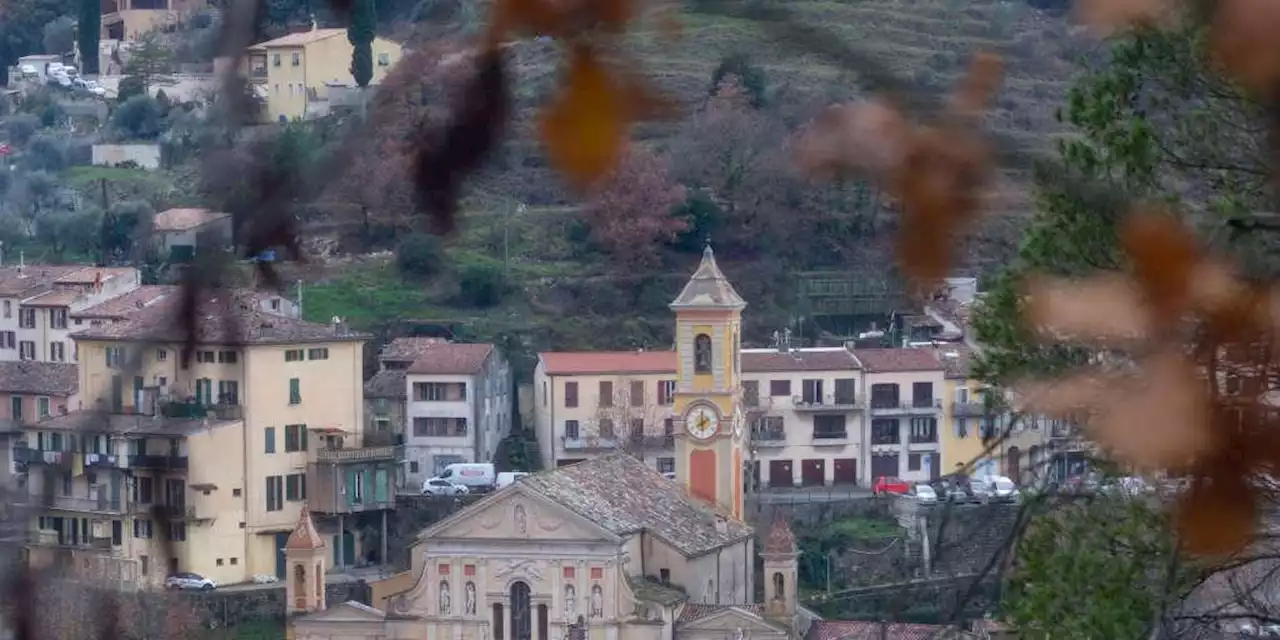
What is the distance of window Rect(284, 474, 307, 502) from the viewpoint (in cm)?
1349

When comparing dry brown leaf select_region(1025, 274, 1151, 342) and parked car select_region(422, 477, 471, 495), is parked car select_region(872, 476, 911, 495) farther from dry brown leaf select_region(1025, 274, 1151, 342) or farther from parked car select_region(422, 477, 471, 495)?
dry brown leaf select_region(1025, 274, 1151, 342)

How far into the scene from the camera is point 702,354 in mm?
15492

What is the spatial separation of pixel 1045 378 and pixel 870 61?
413mm

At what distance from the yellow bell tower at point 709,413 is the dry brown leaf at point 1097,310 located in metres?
14.1

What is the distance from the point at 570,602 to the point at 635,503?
908 millimetres

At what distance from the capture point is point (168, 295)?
4.06 ft

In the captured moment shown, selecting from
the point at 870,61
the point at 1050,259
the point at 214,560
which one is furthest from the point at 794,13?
the point at 214,560

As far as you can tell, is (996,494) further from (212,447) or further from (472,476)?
(472,476)

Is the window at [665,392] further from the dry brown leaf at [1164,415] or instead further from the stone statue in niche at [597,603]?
the dry brown leaf at [1164,415]

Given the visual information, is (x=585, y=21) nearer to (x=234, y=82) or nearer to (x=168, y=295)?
(x=234, y=82)

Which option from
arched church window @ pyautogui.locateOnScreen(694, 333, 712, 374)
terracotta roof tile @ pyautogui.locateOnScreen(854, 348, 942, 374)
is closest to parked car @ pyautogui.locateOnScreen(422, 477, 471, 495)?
arched church window @ pyautogui.locateOnScreen(694, 333, 712, 374)

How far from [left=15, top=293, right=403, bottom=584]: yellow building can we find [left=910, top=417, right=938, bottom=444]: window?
411 cm

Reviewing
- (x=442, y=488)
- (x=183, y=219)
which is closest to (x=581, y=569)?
(x=442, y=488)

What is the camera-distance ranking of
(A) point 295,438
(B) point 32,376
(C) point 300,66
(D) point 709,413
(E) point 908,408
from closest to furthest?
(C) point 300,66 → (B) point 32,376 → (A) point 295,438 → (D) point 709,413 → (E) point 908,408
